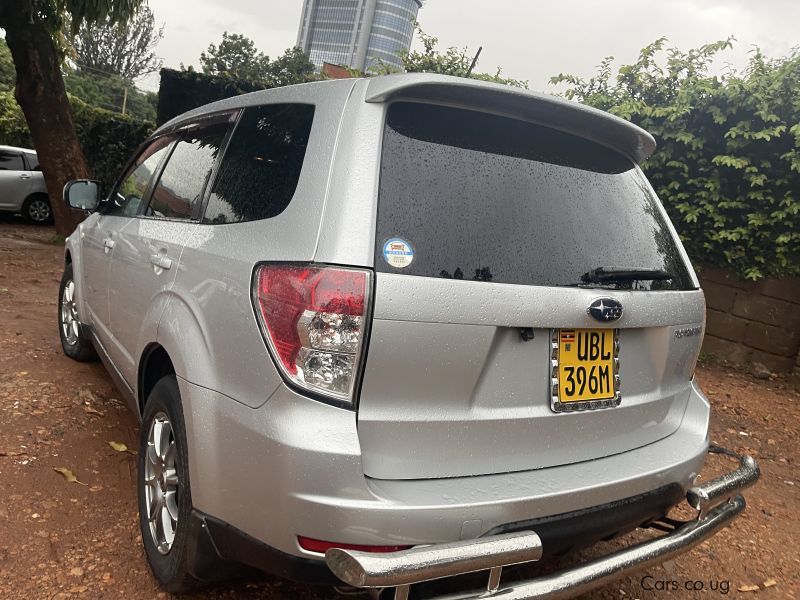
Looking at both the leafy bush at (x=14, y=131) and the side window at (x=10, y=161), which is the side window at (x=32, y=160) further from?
the leafy bush at (x=14, y=131)

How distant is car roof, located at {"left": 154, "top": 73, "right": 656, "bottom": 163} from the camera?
5.96 ft

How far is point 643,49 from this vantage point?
6418 mm

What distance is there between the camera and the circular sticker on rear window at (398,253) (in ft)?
5.49

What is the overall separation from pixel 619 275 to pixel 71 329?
3.91m

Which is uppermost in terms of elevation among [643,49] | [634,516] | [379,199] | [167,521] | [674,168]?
[643,49]

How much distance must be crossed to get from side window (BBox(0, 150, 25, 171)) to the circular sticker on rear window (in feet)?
41.3

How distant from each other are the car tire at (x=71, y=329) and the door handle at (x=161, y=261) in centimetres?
199

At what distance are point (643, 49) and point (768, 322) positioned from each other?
117 inches

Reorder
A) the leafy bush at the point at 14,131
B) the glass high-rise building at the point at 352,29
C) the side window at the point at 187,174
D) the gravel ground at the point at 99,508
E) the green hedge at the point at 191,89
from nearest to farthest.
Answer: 1. the gravel ground at the point at 99,508
2. the side window at the point at 187,174
3. the green hedge at the point at 191,89
4. the leafy bush at the point at 14,131
5. the glass high-rise building at the point at 352,29

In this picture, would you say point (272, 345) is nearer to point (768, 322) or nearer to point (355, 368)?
point (355, 368)

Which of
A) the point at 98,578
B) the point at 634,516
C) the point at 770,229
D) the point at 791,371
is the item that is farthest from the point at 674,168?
the point at 98,578

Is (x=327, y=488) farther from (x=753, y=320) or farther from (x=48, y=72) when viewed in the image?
(x=48, y=72)

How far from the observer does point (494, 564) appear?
1.58 metres

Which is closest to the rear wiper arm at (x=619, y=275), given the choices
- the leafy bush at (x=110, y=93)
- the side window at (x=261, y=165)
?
the side window at (x=261, y=165)
